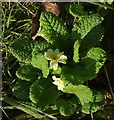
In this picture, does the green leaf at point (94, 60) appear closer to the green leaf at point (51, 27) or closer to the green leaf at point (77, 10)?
the green leaf at point (51, 27)

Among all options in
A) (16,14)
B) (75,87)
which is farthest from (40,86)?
(16,14)

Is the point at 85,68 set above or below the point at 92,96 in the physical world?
above

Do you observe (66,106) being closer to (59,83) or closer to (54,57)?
(59,83)

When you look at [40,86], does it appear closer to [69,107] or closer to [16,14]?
[69,107]

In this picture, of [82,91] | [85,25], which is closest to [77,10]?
[85,25]

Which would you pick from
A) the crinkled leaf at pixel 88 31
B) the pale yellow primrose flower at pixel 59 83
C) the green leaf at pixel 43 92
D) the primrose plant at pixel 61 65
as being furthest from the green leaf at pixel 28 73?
the crinkled leaf at pixel 88 31
